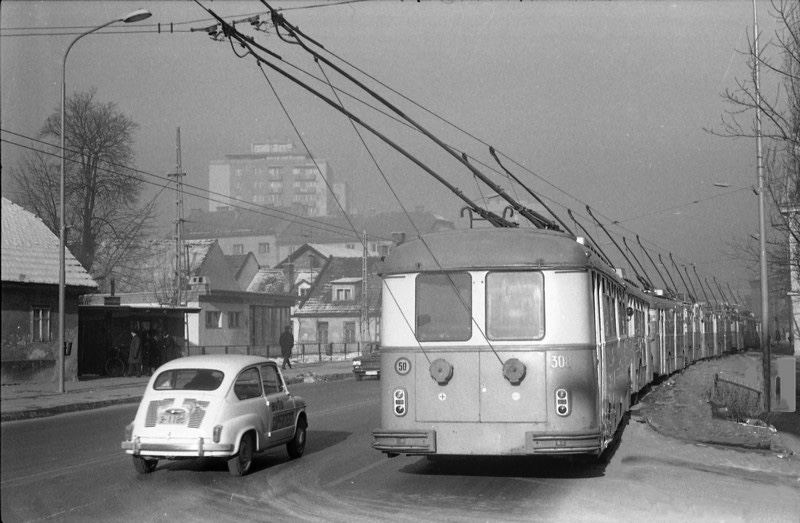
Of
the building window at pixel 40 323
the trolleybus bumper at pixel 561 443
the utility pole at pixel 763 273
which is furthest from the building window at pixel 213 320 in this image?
the trolleybus bumper at pixel 561 443

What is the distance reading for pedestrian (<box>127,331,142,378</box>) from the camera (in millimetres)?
34656

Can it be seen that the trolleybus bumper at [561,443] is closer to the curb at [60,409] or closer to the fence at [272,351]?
the curb at [60,409]

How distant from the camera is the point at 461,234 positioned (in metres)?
11.6

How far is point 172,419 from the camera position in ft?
37.9

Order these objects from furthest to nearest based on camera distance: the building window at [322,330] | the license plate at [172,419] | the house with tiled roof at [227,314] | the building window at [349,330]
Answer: the building window at [322,330] < the building window at [349,330] < the house with tiled roof at [227,314] < the license plate at [172,419]

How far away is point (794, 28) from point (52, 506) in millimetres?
16174

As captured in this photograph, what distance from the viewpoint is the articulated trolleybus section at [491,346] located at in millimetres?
10820

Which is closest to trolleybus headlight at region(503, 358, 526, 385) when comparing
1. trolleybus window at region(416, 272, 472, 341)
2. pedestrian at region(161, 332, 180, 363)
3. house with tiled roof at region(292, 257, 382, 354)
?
trolleybus window at region(416, 272, 472, 341)

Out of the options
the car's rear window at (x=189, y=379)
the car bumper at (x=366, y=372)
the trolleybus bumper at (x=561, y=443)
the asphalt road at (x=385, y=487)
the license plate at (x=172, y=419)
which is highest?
the car's rear window at (x=189, y=379)

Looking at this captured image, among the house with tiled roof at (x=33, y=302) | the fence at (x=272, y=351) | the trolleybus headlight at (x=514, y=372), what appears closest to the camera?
the trolleybus headlight at (x=514, y=372)

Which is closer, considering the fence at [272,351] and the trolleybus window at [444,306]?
the trolleybus window at [444,306]

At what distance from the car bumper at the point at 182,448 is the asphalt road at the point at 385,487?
0.34 m

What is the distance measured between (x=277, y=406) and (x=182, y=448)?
1940mm

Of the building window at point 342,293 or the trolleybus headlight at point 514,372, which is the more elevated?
the building window at point 342,293
